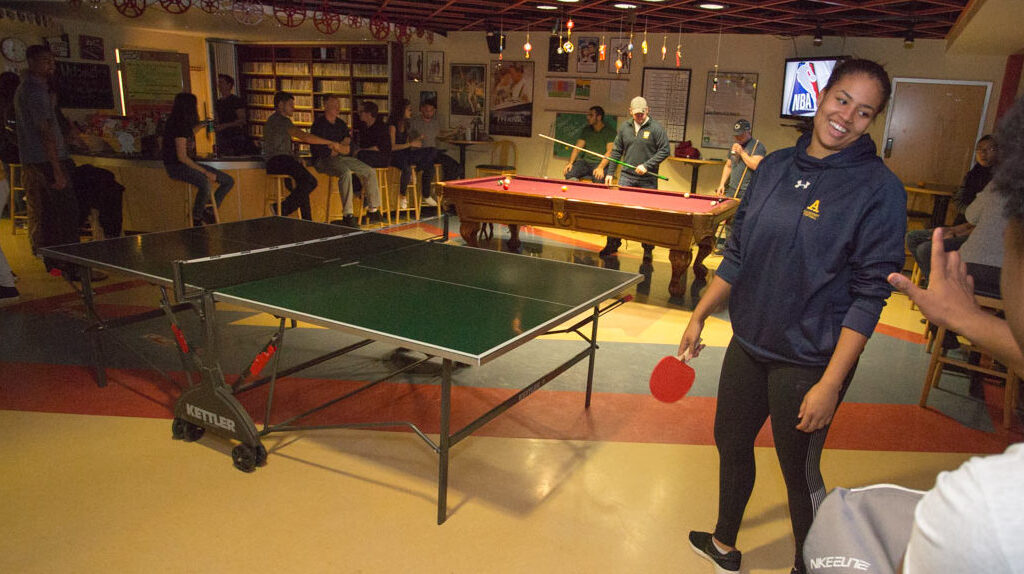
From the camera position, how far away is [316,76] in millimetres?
11391

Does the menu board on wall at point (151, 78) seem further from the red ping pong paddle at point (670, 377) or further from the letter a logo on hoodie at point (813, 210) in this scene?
the letter a logo on hoodie at point (813, 210)

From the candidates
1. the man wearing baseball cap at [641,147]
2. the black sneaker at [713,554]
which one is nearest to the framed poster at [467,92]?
the man wearing baseball cap at [641,147]

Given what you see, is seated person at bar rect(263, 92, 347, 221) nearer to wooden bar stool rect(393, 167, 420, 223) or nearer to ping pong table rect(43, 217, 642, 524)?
wooden bar stool rect(393, 167, 420, 223)

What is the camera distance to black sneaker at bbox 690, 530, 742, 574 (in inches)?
86.7

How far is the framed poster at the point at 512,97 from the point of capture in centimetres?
1016

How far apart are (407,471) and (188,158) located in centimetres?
472

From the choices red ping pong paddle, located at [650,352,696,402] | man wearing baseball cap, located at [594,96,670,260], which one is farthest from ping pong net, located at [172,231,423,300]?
man wearing baseball cap, located at [594,96,670,260]

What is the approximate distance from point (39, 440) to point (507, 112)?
336 inches

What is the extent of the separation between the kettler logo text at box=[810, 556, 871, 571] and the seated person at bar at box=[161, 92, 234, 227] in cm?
637

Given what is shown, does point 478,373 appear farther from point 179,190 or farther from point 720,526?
point 179,190

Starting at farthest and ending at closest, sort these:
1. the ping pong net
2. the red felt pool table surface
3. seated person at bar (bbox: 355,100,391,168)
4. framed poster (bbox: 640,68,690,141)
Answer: framed poster (bbox: 640,68,690,141), seated person at bar (bbox: 355,100,391,168), the red felt pool table surface, the ping pong net

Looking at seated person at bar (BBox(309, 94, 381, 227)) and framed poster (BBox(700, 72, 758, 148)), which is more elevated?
framed poster (BBox(700, 72, 758, 148))

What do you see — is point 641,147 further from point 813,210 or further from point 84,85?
point 84,85

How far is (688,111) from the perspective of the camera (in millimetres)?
9328
